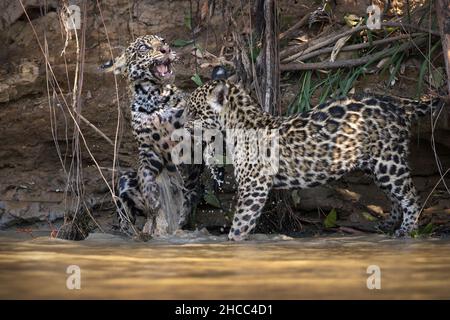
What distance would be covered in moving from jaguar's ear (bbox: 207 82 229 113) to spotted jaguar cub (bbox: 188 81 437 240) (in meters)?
0.22

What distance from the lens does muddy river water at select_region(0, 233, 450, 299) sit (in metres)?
5.71

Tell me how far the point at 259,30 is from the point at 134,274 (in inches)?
172

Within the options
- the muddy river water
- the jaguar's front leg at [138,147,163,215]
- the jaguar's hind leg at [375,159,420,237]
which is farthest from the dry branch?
the jaguar's front leg at [138,147,163,215]

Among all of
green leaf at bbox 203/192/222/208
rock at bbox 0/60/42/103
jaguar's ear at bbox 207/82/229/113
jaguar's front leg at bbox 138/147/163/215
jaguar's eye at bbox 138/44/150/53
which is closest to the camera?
jaguar's ear at bbox 207/82/229/113

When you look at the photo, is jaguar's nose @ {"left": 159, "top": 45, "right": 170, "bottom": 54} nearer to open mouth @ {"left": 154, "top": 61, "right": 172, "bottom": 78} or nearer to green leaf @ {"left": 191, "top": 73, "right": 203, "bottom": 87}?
open mouth @ {"left": 154, "top": 61, "right": 172, "bottom": 78}

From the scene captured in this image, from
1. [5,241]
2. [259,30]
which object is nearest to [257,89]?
[259,30]

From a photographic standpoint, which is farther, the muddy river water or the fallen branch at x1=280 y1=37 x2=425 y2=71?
the fallen branch at x1=280 y1=37 x2=425 y2=71

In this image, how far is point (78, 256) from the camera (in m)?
7.47

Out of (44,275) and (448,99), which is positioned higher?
(448,99)

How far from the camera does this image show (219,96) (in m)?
9.25

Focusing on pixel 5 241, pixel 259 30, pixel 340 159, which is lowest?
pixel 5 241

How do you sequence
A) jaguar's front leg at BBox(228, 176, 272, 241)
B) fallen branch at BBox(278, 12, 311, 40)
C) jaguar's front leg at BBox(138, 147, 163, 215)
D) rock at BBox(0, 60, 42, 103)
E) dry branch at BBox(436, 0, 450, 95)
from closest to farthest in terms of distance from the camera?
dry branch at BBox(436, 0, 450, 95)
jaguar's front leg at BBox(228, 176, 272, 241)
jaguar's front leg at BBox(138, 147, 163, 215)
fallen branch at BBox(278, 12, 311, 40)
rock at BBox(0, 60, 42, 103)
